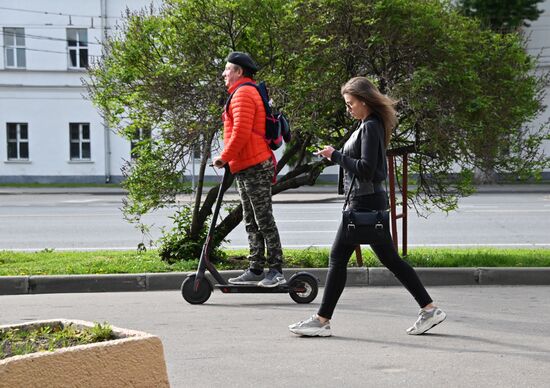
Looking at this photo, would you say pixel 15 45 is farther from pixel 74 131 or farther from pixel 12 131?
pixel 74 131

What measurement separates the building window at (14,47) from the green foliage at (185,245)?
3057 centimetres

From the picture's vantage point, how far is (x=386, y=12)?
980 cm

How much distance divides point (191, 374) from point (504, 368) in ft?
5.88

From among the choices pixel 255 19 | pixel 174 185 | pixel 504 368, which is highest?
pixel 255 19

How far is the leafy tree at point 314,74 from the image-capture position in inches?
382

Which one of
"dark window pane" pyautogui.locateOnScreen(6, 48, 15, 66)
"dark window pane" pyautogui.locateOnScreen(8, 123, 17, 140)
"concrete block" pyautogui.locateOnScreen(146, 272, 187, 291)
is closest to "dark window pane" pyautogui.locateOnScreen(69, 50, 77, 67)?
"dark window pane" pyautogui.locateOnScreen(6, 48, 15, 66)

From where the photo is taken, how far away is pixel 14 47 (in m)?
39.2

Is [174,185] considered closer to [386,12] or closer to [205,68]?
[205,68]

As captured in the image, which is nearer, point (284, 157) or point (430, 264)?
point (430, 264)

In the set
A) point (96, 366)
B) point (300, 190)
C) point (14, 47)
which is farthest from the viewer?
point (14, 47)

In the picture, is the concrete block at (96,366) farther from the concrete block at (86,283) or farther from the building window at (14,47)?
the building window at (14,47)

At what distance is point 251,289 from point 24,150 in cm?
3317

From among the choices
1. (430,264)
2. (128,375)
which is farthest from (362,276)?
(128,375)

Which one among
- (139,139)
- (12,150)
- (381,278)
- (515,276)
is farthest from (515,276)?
(12,150)
